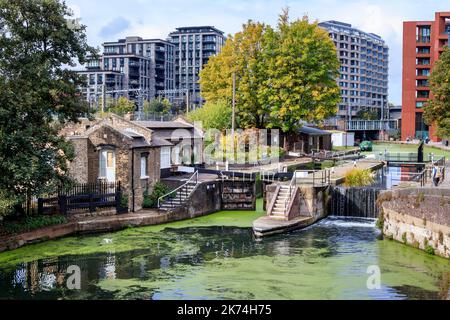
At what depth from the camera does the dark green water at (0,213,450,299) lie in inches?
821

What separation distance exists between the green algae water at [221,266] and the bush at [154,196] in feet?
11.6

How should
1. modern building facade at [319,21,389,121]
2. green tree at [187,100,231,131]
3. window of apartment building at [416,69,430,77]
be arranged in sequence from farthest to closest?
modern building facade at [319,21,389,121], window of apartment building at [416,69,430,77], green tree at [187,100,231,131]

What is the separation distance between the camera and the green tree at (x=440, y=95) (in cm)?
5169

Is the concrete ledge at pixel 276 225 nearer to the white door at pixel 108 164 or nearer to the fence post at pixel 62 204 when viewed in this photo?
the white door at pixel 108 164

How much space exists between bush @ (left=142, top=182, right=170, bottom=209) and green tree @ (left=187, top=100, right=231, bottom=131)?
23160 mm

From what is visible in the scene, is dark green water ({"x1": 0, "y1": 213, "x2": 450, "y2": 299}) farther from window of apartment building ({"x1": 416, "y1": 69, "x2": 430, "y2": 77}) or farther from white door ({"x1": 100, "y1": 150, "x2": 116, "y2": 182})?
window of apartment building ({"x1": 416, "y1": 69, "x2": 430, "y2": 77})

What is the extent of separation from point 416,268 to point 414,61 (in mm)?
98017

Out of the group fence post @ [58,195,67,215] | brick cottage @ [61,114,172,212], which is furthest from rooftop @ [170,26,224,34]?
fence post @ [58,195,67,215]

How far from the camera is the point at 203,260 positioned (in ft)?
83.8

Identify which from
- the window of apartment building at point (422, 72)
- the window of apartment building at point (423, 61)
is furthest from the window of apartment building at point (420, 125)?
the window of apartment building at point (423, 61)

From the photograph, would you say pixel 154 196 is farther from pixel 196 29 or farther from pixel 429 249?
pixel 196 29

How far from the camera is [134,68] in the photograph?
5413 inches
